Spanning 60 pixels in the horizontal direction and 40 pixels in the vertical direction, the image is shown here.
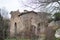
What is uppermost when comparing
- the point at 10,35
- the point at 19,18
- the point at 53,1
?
the point at 53,1

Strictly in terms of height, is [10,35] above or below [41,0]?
below

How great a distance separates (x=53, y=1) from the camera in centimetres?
1766

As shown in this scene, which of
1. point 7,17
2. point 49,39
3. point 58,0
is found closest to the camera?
point 58,0

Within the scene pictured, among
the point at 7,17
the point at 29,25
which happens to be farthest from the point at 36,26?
the point at 7,17

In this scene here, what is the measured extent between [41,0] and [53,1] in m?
1.13

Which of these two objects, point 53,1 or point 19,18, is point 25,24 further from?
point 53,1

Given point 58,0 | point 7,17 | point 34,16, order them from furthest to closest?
point 7,17 < point 34,16 < point 58,0

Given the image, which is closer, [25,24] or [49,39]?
[49,39]

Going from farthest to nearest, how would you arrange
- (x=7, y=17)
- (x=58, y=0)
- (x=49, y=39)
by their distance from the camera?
(x=7, y=17) → (x=49, y=39) → (x=58, y=0)

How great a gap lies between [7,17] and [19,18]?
4969 mm

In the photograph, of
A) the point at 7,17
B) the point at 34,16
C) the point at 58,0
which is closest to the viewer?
the point at 58,0

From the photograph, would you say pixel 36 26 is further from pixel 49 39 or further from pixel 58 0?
pixel 58 0

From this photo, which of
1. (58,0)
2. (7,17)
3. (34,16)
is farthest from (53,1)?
(7,17)

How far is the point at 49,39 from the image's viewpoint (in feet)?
73.0
